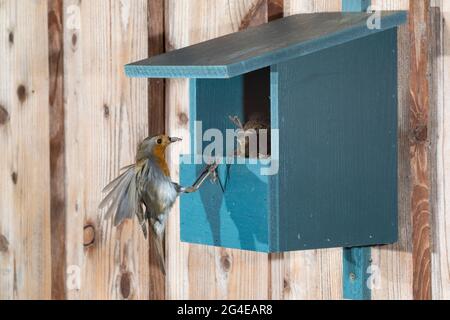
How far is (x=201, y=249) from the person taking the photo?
3.09m

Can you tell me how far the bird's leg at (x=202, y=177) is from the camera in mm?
2492

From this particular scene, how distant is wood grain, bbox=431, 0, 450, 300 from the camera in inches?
101

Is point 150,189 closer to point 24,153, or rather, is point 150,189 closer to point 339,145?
point 339,145

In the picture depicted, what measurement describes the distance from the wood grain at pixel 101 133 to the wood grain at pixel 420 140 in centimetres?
89

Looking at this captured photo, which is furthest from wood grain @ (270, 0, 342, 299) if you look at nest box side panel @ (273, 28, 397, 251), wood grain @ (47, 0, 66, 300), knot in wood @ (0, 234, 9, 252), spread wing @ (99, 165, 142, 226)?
Result: knot in wood @ (0, 234, 9, 252)

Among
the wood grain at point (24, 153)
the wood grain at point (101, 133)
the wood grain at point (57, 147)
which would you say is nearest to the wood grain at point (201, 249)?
the wood grain at point (101, 133)

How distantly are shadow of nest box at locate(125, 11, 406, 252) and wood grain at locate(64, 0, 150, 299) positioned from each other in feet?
2.19

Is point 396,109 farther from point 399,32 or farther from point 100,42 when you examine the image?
point 100,42

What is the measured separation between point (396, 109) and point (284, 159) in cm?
35

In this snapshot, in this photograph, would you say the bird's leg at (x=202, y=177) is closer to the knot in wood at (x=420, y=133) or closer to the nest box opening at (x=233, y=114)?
the nest box opening at (x=233, y=114)

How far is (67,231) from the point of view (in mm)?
3549

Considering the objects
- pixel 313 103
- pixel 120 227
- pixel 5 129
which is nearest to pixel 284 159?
pixel 313 103

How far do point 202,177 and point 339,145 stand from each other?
315mm

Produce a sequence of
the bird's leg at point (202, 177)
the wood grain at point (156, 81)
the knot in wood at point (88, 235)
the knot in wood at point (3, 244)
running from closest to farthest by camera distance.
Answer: the bird's leg at point (202, 177)
the wood grain at point (156, 81)
the knot in wood at point (88, 235)
the knot in wood at point (3, 244)
